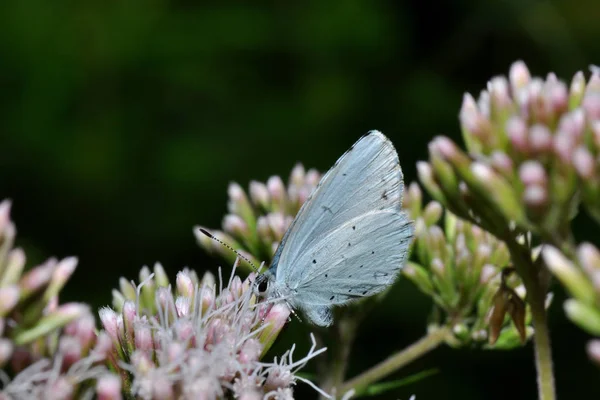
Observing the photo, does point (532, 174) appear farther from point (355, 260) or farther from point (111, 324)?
point (111, 324)

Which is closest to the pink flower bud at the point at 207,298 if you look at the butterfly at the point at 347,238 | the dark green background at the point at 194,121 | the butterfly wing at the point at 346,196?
the butterfly at the point at 347,238

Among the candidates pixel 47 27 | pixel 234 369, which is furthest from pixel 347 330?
pixel 47 27

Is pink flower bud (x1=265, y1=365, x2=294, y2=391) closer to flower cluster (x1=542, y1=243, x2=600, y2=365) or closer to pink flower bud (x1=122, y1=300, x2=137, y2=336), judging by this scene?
pink flower bud (x1=122, y1=300, x2=137, y2=336)

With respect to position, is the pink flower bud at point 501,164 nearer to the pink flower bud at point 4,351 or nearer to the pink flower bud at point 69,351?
the pink flower bud at point 69,351

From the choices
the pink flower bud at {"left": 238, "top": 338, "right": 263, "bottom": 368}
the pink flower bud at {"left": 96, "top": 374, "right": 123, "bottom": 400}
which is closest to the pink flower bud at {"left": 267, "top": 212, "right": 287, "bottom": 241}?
the pink flower bud at {"left": 238, "top": 338, "right": 263, "bottom": 368}

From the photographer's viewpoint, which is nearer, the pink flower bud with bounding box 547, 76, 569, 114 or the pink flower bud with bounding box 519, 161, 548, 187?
the pink flower bud with bounding box 519, 161, 548, 187

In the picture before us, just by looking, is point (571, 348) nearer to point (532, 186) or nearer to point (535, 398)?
point (535, 398)

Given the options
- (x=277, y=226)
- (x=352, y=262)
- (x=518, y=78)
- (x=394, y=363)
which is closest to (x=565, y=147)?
(x=518, y=78)
